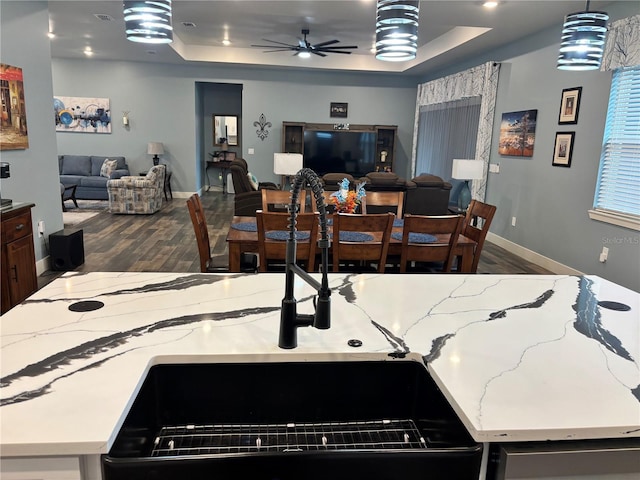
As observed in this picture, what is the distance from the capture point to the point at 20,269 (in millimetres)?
3666

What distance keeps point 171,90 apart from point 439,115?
5.54 m

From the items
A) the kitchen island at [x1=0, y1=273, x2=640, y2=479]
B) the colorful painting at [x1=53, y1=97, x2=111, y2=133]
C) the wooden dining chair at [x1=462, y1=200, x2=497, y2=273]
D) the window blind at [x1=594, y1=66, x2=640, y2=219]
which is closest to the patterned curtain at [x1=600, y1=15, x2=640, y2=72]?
the window blind at [x1=594, y1=66, x2=640, y2=219]

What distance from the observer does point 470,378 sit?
1.13 meters

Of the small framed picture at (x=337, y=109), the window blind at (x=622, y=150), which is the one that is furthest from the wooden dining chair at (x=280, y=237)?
the small framed picture at (x=337, y=109)

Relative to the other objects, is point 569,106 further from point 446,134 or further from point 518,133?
point 446,134

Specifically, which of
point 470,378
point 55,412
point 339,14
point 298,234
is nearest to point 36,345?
point 55,412

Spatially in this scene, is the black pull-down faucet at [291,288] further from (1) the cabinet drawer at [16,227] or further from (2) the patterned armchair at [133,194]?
(2) the patterned armchair at [133,194]

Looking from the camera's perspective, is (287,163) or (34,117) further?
(287,163)

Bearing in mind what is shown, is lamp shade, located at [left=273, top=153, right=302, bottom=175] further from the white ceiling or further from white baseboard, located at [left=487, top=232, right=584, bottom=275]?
white baseboard, located at [left=487, top=232, right=584, bottom=275]

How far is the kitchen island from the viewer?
37.4 inches

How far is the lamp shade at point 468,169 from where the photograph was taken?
21.6 ft

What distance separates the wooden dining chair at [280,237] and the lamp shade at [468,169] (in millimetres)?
4293

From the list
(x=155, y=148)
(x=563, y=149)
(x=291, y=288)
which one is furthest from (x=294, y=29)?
(x=291, y=288)

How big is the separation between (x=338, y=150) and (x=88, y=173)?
17.0 ft
